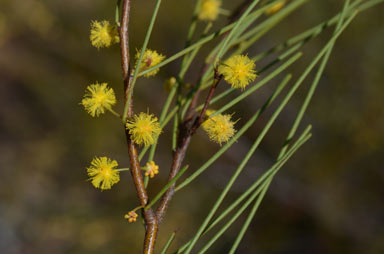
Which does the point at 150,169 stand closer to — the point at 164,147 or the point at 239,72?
the point at 239,72

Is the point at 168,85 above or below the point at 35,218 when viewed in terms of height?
below

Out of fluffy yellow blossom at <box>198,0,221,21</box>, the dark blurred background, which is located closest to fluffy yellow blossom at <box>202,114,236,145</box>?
fluffy yellow blossom at <box>198,0,221,21</box>

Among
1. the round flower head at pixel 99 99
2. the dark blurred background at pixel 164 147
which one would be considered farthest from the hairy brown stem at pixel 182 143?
the dark blurred background at pixel 164 147

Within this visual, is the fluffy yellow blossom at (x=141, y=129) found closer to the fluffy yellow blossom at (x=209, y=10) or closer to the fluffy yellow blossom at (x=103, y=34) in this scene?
the fluffy yellow blossom at (x=103, y=34)

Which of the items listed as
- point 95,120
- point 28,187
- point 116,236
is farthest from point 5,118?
point 116,236

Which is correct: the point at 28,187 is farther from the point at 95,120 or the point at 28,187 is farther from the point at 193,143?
the point at 193,143

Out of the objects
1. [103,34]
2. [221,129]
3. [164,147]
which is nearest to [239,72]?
[221,129]
